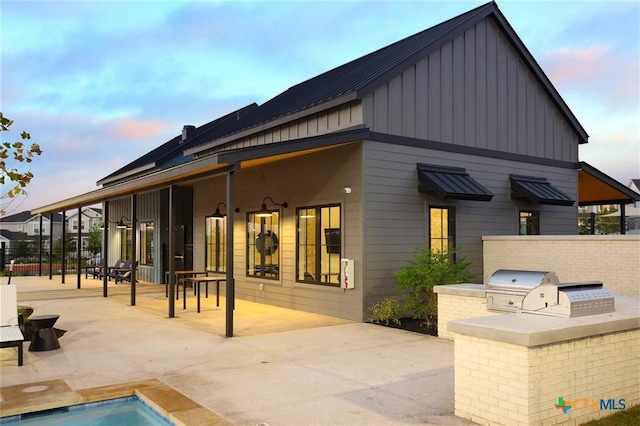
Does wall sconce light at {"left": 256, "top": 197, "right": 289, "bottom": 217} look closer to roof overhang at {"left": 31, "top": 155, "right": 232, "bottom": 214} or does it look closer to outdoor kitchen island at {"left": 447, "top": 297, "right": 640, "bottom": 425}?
roof overhang at {"left": 31, "top": 155, "right": 232, "bottom": 214}

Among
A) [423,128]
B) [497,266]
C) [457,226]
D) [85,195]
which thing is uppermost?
[423,128]

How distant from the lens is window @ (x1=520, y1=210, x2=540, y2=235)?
12766mm

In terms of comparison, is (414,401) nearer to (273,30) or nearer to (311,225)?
(311,225)

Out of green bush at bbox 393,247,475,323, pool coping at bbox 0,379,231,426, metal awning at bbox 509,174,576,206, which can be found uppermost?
metal awning at bbox 509,174,576,206

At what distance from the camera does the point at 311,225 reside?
10891 millimetres

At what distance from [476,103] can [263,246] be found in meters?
5.71

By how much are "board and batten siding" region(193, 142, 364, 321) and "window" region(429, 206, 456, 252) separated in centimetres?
193

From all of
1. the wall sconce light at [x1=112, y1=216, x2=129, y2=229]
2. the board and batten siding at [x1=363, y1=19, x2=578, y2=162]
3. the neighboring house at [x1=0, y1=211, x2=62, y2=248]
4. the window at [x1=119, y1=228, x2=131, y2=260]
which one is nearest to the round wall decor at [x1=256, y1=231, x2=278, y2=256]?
the board and batten siding at [x1=363, y1=19, x2=578, y2=162]

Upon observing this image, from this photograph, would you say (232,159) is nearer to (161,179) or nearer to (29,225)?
(161,179)

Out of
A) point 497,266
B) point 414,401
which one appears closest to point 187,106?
point 497,266

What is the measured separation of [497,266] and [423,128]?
3.30 m

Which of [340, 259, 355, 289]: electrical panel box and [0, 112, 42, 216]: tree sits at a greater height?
[0, 112, 42, 216]: tree

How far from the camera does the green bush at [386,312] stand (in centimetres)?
937

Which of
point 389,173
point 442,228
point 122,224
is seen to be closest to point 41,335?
point 389,173
